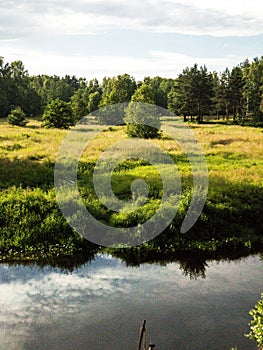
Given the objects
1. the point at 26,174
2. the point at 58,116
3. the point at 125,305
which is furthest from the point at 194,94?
the point at 125,305

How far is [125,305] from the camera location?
51.7 ft

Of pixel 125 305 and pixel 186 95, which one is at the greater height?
pixel 186 95

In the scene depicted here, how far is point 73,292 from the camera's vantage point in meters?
16.9

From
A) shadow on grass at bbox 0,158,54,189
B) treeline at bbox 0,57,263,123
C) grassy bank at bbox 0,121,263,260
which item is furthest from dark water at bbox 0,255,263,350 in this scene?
treeline at bbox 0,57,263,123

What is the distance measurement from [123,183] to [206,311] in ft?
41.5

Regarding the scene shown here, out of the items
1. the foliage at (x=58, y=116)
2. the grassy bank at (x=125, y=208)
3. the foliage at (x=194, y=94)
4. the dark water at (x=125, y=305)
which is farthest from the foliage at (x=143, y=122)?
the foliage at (x=194, y=94)

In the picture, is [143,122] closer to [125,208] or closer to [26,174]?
[26,174]

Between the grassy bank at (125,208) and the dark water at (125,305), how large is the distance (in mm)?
2030

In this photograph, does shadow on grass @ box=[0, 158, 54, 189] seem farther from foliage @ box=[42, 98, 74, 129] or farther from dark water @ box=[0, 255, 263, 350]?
foliage @ box=[42, 98, 74, 129]

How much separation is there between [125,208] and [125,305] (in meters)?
8.71

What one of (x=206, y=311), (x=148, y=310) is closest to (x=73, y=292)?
(x=148, y=310)

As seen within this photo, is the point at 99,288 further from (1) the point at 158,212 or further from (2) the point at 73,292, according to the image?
(1) the point at 158,212

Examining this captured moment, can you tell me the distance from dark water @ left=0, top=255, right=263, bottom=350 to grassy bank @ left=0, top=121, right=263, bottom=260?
203cm

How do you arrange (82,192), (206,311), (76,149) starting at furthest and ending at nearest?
(76,149) < (82,192) < (206,311)
